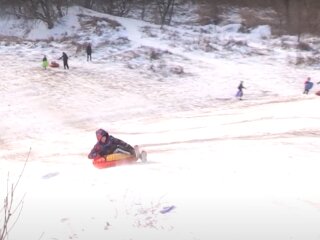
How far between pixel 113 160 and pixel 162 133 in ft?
20.5

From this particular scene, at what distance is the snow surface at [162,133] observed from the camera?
695 centimetres

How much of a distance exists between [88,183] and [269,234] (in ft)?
12.8

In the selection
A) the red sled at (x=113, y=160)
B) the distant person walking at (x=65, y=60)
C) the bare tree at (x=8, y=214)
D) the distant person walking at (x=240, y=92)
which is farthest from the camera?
the distant person walking at (x=65, y=60)

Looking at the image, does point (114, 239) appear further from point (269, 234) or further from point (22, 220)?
point (269, 234)

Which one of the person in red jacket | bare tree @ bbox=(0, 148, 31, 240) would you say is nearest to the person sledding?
the person in red jacket

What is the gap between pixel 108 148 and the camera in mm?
11961

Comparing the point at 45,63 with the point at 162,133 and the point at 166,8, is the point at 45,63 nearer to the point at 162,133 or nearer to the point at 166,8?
the point at 162,133

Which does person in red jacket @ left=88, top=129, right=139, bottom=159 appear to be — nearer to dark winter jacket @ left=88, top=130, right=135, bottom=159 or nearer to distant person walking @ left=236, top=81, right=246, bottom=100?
dark winter jacket @ left=88, top=130, right=135, bottom=159

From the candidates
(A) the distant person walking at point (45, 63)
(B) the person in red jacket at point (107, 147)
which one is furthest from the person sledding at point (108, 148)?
(A) the distant person walking at point (45, 63)

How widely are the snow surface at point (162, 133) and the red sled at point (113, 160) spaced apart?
1.40ft

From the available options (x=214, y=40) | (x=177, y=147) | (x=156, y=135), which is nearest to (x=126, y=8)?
(x=214, y=40)

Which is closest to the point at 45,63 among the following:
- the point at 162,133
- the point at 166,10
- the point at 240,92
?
the point at 240,92

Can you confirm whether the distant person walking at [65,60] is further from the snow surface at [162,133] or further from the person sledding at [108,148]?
the person sledding at [108,148]

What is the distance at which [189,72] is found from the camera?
29.3 m
